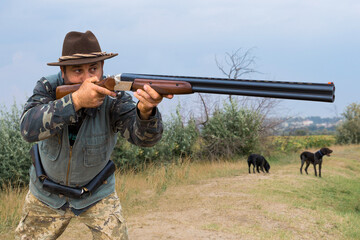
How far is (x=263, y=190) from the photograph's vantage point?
10.9m

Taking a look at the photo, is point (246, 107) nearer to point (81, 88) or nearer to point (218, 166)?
point (218, 166)

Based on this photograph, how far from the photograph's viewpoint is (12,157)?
472 inches

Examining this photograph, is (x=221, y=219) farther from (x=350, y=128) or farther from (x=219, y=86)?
(x=350, y=128)

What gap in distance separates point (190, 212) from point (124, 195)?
7.45ft

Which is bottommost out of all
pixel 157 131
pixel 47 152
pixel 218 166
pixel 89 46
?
pixel 218 166

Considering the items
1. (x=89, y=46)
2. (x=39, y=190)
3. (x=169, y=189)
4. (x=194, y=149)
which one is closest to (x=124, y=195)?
(x=169, y=189)

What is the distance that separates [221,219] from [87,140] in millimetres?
4753

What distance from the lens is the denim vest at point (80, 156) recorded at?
407 cm

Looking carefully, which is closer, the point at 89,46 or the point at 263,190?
the point at 89,46

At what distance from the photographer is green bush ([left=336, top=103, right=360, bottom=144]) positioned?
112 ft

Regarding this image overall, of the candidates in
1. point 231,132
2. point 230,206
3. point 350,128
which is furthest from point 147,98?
point 350,128

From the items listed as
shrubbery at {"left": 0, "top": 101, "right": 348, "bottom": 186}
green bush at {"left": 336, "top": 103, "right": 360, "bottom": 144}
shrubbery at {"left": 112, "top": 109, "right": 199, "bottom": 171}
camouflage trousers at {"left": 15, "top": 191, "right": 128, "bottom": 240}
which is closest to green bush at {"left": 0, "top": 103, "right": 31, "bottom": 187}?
shrubbery at {"left": 0, "top": 101, "right": 348, "bottom": 186}

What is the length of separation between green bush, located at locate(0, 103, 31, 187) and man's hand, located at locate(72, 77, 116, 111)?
9.08m

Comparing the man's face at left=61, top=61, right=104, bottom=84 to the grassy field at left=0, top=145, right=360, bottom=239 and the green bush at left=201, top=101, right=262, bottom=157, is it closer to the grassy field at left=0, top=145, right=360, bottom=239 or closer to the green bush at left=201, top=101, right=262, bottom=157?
the grassy field at left=0, top=145, right=360, bottom=239
